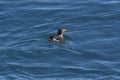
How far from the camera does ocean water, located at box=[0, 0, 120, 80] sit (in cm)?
2808

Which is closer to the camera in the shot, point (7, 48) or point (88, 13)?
point (7, 48)

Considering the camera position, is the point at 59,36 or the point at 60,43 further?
the point at 59,36

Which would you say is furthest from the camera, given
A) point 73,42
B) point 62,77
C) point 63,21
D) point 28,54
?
point 63,21

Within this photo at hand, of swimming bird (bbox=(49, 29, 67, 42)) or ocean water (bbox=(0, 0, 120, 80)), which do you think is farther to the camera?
swimming bird (bbox=(49, 29, 67, 42))

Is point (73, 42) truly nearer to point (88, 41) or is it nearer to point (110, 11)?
point (88, 41)

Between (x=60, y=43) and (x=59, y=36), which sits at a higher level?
(x=59, y=36)

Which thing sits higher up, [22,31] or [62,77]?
[22,31]

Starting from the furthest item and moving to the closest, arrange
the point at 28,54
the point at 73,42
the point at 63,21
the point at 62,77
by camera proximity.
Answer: the point at 63,21
the point at 73,42
the point at 28,54
the point at 62,77

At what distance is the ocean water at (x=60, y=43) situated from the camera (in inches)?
1105

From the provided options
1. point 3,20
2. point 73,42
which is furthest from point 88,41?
point 3,20

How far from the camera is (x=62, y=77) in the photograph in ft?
89.7

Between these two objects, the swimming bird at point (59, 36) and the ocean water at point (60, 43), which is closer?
the ocean water at point (60, 43)

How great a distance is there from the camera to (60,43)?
32125mm

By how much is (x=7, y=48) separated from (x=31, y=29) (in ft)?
12.6
